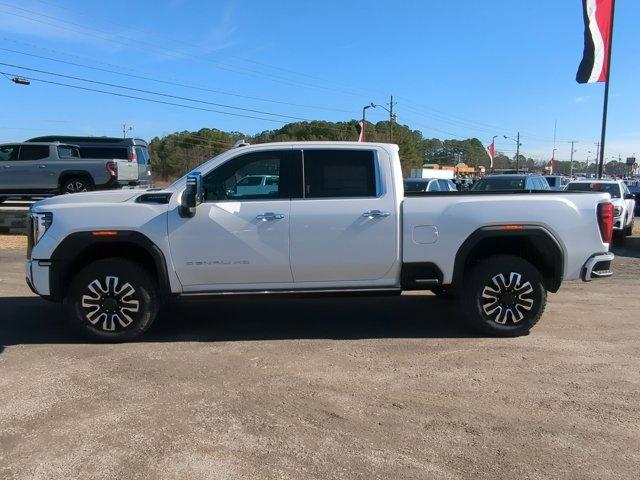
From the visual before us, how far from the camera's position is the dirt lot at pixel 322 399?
3.45 meters

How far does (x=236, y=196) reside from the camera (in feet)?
18.6

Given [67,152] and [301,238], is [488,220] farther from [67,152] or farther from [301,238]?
[67,152]

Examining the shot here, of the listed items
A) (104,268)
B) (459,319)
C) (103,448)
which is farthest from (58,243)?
(459,319)

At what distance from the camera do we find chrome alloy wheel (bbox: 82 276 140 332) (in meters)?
5.63

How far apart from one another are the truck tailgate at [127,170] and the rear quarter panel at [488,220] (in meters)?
13.2

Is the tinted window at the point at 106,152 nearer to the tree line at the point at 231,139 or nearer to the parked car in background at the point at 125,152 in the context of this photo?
the parked car in background at the point at 125,152

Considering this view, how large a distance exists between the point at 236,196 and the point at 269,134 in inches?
2618

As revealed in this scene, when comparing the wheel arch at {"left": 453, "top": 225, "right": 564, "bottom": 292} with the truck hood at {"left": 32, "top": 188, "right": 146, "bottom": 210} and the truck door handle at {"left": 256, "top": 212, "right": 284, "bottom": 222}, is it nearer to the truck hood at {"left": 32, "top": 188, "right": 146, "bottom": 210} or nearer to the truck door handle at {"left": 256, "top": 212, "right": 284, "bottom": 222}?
the truck door handle at {"left": 256, "top": 212, "right": 284, "bottom": 222}

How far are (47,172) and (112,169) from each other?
1.98 metres

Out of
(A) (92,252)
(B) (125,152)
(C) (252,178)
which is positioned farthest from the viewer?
(B) (125,152)

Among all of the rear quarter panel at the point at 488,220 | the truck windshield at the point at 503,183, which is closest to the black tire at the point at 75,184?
the truck windshield at the point at 503,183

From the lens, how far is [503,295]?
5.89 metres

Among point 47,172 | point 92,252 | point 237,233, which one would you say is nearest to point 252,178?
point 237,233

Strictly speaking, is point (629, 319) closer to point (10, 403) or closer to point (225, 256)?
point (225, 256)
